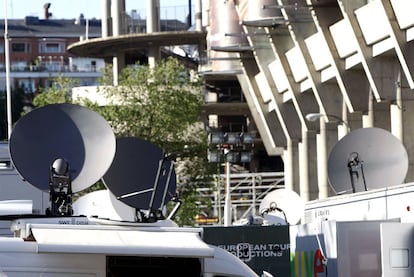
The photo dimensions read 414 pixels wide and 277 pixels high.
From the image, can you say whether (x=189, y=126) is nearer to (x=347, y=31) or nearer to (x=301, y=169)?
(x=301, y=169)

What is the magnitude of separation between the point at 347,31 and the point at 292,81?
368 inches

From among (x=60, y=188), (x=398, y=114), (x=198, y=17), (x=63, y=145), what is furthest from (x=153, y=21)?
(x=60, y=188)

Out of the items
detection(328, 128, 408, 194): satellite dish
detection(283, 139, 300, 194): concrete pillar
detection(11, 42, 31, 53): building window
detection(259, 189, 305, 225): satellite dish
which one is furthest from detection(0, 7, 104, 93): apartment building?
detection(328, 128, 408, 194): satellite dish

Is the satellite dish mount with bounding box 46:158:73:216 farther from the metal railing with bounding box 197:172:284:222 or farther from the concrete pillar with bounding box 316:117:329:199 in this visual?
the metal railing with bounding box 197:172:284:222

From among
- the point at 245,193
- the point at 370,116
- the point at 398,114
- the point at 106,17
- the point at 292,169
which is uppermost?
the point at 106,17

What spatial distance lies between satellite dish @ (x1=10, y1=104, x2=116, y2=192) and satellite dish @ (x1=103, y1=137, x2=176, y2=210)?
0.64m

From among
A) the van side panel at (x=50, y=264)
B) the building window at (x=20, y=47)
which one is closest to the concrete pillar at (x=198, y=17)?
the building window at (x=20, y=47)

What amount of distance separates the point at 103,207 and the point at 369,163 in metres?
5.43

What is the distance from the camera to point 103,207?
2378 cm

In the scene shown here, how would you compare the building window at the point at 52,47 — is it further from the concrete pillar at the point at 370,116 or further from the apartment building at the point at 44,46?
the concrete pillar at the point at 370,116

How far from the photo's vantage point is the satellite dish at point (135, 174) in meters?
19.1

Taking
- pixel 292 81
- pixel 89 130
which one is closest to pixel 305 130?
pixel 292 81

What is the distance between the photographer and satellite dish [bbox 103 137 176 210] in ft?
62.7

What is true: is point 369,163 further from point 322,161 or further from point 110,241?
point 322,161
